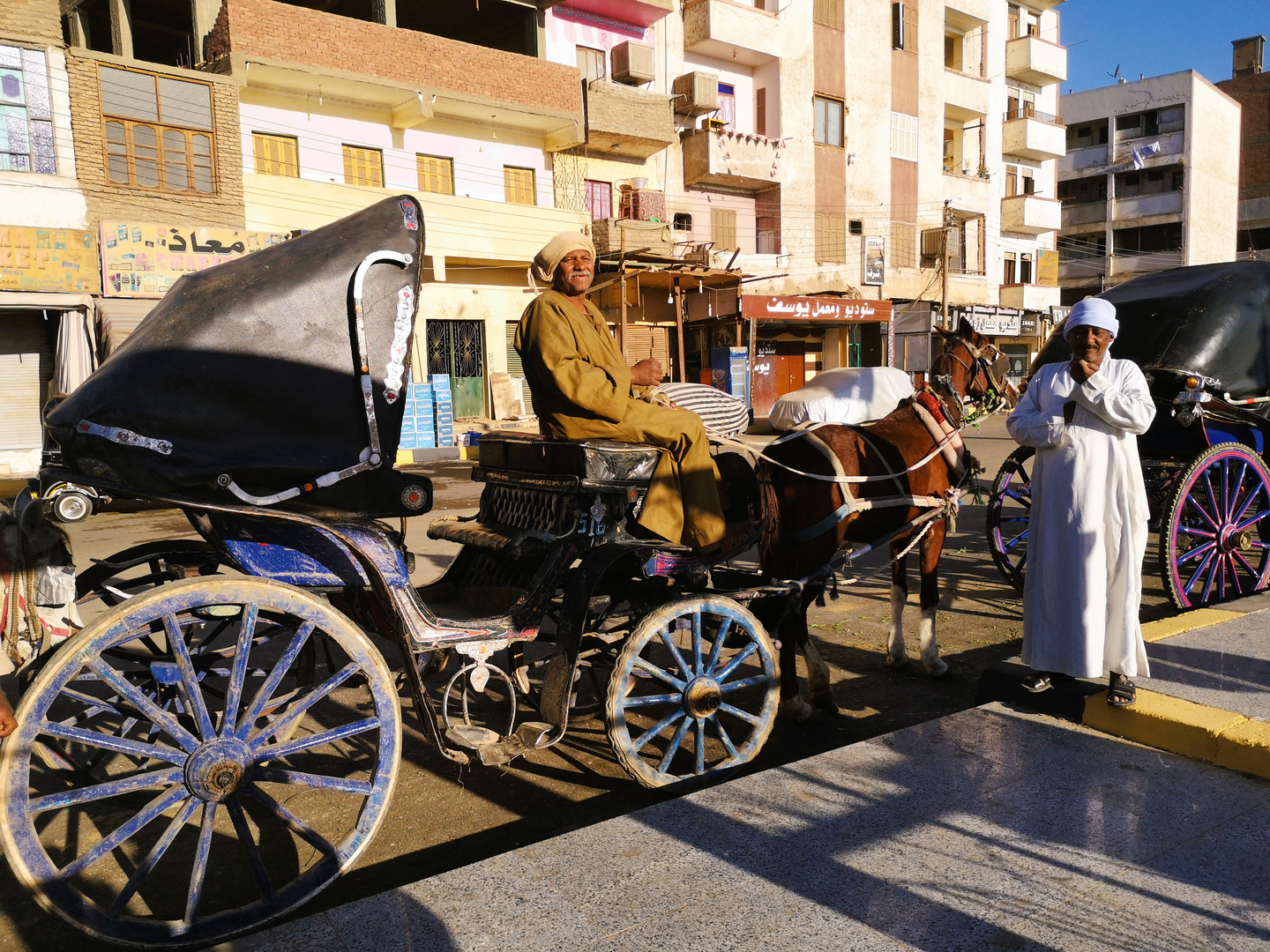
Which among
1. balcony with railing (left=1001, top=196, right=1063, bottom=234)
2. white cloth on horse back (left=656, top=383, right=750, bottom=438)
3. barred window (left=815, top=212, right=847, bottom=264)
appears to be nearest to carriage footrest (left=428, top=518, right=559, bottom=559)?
white cloth on horse back (left=656, top=383, right=750, bottom=438)

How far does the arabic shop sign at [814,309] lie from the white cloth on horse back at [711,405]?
20.2 metres

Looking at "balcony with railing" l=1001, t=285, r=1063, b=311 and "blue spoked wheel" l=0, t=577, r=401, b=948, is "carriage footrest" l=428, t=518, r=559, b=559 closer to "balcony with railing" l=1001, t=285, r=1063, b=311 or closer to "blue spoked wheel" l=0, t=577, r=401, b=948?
"blue spoked wheel" l=0, t=577, r=401, b=948

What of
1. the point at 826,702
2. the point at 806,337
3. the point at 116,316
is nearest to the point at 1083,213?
the point at 806,337

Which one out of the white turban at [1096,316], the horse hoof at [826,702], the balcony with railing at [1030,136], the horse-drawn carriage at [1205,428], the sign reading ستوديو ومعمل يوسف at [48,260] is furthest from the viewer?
the balcony with railing at [1030,136]

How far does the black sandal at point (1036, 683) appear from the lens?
169 inches

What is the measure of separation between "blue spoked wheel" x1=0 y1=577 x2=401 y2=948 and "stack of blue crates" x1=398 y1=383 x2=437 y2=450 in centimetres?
1694

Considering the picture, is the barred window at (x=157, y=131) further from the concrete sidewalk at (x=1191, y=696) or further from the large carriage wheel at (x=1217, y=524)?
the concrete sidewalk at (x=1191, y=696)

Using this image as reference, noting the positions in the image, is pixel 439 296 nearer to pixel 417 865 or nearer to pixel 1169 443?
pixel 1169 443

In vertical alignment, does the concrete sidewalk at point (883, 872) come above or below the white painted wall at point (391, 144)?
below

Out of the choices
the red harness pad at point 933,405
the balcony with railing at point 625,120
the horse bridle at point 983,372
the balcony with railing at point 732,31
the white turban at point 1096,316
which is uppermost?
the balcony with railing at point 732,31

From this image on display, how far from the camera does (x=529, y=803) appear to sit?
391cm

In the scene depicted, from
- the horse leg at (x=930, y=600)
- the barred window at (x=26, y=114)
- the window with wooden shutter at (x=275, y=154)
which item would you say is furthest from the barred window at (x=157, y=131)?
the horse leg at (x=930, y=600)

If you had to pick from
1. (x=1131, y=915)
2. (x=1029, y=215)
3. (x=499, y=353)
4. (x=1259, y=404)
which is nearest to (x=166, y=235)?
(x=499, y=353)

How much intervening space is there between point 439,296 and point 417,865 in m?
19.8
